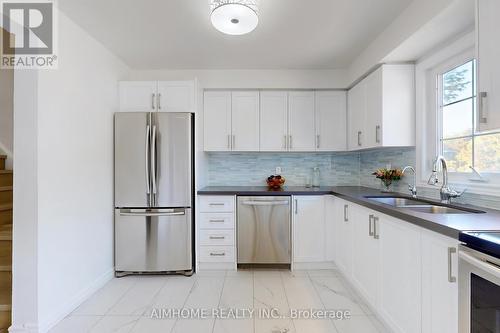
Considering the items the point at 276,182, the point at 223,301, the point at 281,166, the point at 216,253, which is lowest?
the point at 223,301

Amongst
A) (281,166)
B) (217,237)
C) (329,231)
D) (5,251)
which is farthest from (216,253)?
(5,251)

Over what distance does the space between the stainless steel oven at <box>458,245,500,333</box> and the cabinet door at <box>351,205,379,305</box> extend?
85 cm

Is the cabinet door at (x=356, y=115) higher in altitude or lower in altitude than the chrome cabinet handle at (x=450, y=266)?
higher

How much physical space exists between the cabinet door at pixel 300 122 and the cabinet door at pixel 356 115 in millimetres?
472

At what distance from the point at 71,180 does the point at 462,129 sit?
132 inches

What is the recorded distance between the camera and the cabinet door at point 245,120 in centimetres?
345

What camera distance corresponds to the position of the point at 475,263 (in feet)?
3.51

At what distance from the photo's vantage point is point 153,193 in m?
2.83

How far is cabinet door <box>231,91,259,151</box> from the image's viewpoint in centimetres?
345

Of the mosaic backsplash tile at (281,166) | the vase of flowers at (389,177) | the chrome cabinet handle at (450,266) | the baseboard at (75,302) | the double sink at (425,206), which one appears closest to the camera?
the chrome cabinet handle at (450,266)

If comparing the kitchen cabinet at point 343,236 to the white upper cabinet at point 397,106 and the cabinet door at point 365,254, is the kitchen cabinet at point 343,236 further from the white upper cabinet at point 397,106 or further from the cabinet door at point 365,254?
the white upper cabinet at point 397,106

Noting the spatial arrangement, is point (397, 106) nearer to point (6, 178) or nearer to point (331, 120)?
point (331, 120)

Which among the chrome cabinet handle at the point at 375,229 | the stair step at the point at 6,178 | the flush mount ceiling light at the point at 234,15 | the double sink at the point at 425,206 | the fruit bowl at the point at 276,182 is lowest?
the chrome cabinet handle at the point at 375,229

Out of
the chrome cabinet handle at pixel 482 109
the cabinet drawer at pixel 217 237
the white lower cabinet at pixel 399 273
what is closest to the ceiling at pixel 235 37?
the chrome cabinet handle at pixel 482 109
